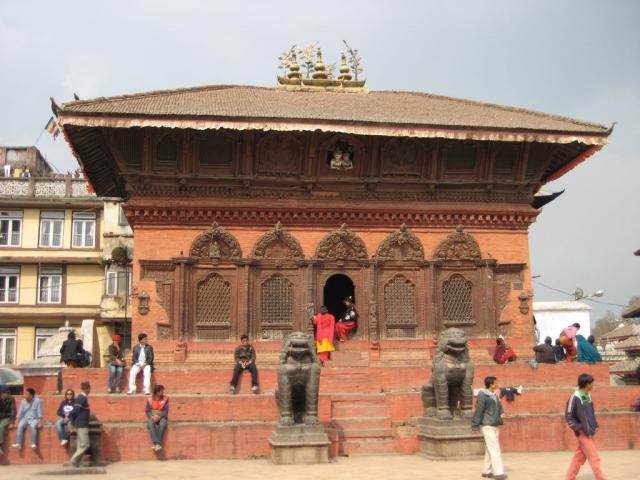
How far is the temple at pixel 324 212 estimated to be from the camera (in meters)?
18.8

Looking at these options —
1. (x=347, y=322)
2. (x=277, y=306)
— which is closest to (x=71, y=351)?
(x=277, y=306)

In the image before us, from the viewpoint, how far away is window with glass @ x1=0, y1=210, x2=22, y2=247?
38406 millimetres

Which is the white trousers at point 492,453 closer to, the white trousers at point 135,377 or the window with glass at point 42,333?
the white trousers at point 135,377

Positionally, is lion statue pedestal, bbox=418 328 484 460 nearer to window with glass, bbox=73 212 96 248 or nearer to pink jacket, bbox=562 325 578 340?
pink jacket, bbox=562 325 578 340

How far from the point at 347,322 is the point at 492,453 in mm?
8778

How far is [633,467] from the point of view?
1184 cm

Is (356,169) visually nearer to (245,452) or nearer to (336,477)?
(245,452)

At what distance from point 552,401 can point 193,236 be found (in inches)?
372

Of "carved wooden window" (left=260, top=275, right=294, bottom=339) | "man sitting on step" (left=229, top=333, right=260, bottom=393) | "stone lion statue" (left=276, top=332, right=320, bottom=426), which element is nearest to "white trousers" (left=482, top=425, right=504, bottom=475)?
"stone lion statue" (left=276, top=332, right=320, bottom=426)

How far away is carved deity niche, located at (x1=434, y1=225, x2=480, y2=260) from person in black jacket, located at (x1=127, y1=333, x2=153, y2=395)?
8.42 m

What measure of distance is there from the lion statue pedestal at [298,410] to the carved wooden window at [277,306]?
5817 mm

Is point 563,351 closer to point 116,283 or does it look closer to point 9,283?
point 116,283

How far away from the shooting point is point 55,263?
38469mm

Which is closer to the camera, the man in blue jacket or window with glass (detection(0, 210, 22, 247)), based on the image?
the man in blue jacket
